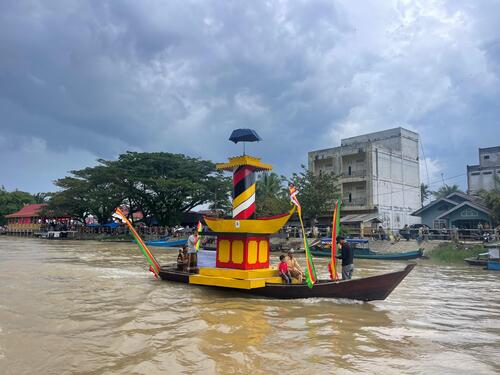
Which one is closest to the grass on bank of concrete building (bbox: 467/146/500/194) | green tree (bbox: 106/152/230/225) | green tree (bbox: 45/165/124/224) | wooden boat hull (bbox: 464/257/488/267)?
wooden boat hull (bbox: 464/257/488/267)

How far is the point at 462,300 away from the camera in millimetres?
12109

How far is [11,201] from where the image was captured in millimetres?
73750

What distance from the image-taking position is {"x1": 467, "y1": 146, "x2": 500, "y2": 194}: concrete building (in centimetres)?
4028

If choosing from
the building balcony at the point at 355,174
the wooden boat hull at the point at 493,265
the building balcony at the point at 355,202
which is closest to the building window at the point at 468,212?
the building balcony at the point at 355,202

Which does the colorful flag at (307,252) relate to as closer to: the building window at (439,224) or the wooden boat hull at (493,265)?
the wooden boat hull at (493,265)

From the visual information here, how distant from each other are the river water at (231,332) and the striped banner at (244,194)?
229 cm

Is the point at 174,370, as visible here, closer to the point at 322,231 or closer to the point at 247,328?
the point at 247,328

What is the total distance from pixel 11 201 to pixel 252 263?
247 feet

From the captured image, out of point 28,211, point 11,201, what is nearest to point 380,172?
point 28,211

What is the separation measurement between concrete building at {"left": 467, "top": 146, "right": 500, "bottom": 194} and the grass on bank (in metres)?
16.8

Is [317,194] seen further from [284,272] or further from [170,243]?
[284,272]

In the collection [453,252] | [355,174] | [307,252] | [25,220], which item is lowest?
[453,252]

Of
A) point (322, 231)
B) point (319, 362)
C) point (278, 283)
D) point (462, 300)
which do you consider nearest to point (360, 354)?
point (319, 362)

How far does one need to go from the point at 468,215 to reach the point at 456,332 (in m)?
27.2
